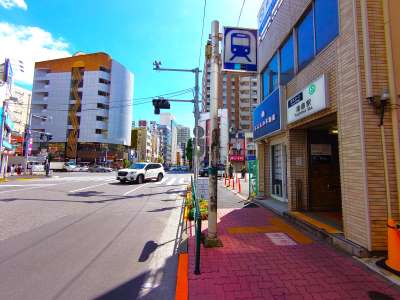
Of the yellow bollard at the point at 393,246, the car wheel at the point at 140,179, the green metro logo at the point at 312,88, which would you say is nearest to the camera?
the yellow bollard at the point at 393,246

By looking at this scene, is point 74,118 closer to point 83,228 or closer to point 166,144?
point 83,228

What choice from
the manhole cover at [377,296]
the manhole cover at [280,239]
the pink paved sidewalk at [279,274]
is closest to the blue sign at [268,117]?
the manhole cover at [280,239]

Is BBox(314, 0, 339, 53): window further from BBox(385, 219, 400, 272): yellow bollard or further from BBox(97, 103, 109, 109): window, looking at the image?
BBox(97, 103, 109, 109): window

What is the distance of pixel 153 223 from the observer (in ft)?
25.3

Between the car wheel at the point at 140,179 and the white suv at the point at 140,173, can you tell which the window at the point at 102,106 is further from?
the car wheel at the point at 140,179

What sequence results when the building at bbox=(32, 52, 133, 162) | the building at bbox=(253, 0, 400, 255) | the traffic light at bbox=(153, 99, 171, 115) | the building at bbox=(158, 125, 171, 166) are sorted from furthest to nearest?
the building at bbox=(158, 125, 171, 166) < the building at bbox=(32, 52, 133, 162) < the traffic light at bbox=(153, 99, 171, 115) < the building at bbox=(253, 0, 400, 255)

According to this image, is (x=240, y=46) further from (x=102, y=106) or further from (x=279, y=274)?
(x=102, y=106)

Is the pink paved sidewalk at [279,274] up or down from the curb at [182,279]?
up

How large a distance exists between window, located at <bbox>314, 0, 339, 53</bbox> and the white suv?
1720 centimetres

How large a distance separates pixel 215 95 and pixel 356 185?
337 cm

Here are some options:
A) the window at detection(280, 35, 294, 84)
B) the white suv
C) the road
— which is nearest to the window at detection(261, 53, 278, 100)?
the window at detection(280, 35, 294, 84)

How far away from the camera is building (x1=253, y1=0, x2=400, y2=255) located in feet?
14.7

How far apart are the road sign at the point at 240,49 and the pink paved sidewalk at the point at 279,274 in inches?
154

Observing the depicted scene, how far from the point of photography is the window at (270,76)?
402 inches
